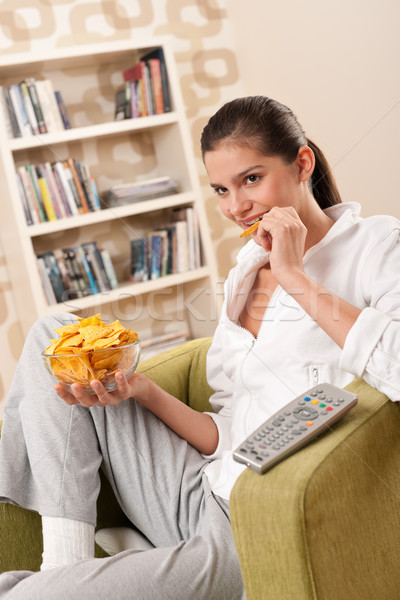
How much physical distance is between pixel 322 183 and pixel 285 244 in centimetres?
30

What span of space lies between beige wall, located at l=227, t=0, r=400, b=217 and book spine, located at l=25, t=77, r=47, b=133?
44.2 inches

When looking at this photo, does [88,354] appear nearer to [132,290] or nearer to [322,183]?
[322,183]

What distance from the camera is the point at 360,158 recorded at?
9.04 ft

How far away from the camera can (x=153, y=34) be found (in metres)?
3.27

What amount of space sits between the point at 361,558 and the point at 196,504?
42 cm

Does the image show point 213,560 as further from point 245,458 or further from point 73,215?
point 73,215

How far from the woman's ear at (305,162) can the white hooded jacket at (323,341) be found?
0.10 metres

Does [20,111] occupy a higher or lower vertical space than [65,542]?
higher

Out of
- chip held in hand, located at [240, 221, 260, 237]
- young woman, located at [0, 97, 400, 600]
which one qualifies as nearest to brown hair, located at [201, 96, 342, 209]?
young woman, located at [0, 97, 400, 600]

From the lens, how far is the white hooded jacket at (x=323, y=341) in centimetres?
110

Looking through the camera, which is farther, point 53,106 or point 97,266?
point 97,266

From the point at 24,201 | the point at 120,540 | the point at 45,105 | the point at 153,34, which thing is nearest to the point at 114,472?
the point at 120,540

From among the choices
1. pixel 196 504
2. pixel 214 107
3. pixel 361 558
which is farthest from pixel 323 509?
pixel 214 107

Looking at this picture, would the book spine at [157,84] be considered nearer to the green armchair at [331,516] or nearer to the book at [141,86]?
the book at [141,86]
